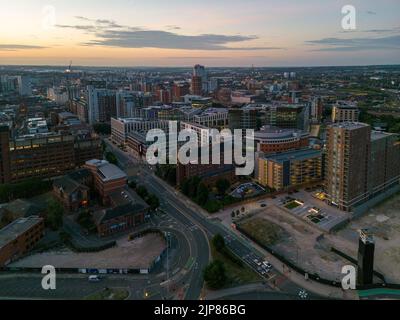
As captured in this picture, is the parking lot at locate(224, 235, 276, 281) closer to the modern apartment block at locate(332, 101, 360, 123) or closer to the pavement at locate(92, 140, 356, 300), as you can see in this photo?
the pavement at locate(92, 140, 356, 300)

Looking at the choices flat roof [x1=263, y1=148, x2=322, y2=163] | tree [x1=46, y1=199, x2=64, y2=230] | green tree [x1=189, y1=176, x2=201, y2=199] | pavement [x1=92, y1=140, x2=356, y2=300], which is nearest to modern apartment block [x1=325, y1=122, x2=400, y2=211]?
flat roof [x1=263, y1=148, x2=322, y2=163]

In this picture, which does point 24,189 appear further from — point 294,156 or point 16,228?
point 294,156

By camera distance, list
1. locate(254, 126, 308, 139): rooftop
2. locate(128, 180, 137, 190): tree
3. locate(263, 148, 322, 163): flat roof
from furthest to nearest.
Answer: locate(254, 126, 308, 139): rooftop, locate(263, 148, 322, 163): flat roof, locate(128, 180, 137, 190): tree

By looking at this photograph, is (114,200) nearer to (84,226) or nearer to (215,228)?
(84,226)

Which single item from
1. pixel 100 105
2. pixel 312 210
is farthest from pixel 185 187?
pixel 100 105

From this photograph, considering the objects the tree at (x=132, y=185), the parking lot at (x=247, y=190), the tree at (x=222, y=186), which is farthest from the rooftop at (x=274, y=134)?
the tree at (x=132, y=185)

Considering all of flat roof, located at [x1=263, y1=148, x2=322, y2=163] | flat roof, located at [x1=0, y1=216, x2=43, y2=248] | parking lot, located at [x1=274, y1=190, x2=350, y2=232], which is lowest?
parking lot, located at [x1=274, y1=190, x2=350, y2=232]

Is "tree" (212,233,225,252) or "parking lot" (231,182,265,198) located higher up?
"parking lot" (231,182,265,198)
